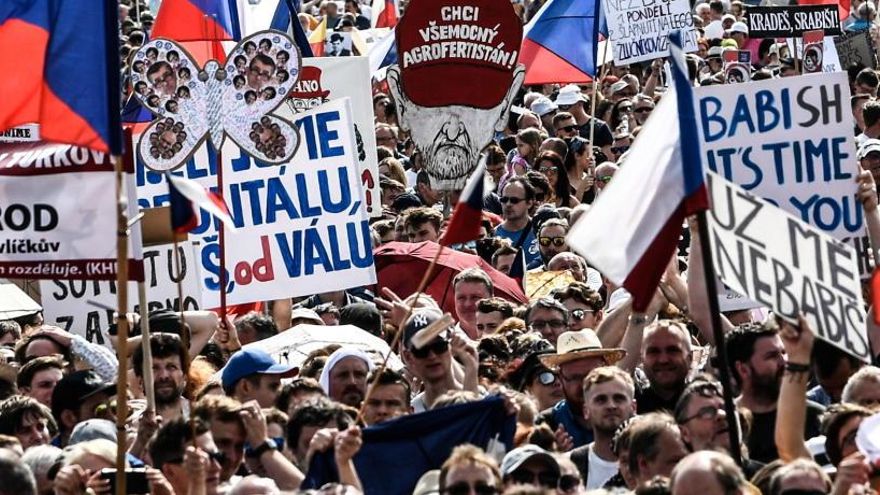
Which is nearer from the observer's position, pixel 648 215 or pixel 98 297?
pixel 648 215

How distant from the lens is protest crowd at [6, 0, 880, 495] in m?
7.46

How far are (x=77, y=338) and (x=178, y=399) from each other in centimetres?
75

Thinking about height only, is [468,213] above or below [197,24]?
below

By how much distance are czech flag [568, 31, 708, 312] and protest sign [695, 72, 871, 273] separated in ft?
8.20

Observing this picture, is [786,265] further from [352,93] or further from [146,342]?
[352,93]

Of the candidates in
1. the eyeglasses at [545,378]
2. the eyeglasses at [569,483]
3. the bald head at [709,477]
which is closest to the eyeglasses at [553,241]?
the eyeglasses at [545,378]

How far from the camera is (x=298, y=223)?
39.5 ft

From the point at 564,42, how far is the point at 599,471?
30.6 feet

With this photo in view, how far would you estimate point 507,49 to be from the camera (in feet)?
47.2

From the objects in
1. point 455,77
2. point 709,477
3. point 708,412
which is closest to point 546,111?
point 455,77

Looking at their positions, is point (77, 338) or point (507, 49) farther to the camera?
point (507, 49)

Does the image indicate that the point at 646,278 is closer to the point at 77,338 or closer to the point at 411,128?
the point at 77,338

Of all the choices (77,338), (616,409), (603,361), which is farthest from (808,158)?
(77,338)

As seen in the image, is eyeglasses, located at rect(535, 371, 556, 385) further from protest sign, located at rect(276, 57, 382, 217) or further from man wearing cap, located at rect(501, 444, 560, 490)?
protest sign, located at rect(276, 57, 382, 217)
